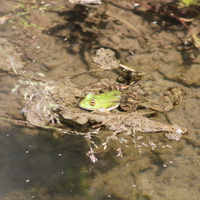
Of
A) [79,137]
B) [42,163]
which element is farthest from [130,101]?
[42,163]

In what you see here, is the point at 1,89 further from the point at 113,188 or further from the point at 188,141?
the point at 188,141

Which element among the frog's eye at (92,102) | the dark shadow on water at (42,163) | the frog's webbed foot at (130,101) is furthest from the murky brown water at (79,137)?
the frog's eye at (92,102)

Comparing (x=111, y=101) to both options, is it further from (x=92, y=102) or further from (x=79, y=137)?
(x=79, y=137)

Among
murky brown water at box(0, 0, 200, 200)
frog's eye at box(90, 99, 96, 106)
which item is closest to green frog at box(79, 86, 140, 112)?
frog's eye at box(90, 99, 96, 106)

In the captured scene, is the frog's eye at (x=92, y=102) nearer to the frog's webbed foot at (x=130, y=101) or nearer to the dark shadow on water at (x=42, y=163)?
the frog's webbed foot at (x=130, y=101)

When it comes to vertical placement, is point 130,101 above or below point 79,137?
above

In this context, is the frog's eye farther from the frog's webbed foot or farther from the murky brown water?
the murky brown water
